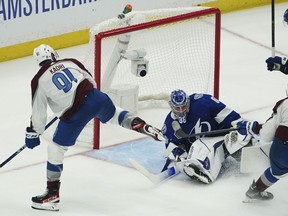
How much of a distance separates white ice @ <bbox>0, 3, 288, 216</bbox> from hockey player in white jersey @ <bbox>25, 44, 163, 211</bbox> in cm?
22

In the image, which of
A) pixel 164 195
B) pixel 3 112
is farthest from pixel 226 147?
pixel 3 112

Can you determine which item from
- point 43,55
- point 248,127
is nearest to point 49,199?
point 43,55

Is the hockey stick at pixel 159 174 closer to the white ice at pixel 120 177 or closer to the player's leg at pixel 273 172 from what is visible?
the white ice at pixel 120 177

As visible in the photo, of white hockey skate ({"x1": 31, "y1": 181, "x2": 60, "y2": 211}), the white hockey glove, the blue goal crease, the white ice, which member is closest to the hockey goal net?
the blue goal crease

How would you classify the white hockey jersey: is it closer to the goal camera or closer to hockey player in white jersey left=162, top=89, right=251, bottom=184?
hockey player in white jersey left=162, top=89, right=251, bottom=184

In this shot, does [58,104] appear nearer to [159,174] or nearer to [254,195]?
[159,174]

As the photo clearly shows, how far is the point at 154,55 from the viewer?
828 centimetres

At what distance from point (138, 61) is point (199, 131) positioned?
2.62ft

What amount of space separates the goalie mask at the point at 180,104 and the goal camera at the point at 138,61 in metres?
0.63

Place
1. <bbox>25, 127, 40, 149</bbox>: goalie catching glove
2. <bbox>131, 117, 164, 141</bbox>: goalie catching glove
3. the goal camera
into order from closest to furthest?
<bbox>25, 127, 40, 149</bbox>: goalie catching glove
<bbox>131, 117, 164, 141</bbox>: goalie catching glove
the goal camera

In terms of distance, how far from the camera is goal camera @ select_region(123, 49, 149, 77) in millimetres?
7750

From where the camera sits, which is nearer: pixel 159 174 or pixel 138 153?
pixel 159 174

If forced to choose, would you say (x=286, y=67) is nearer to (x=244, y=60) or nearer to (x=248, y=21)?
(x=244, y=60)

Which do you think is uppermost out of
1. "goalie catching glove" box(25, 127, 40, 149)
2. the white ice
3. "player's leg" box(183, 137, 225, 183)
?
"goalie catching glove" box(25, 127, 40, 149)
